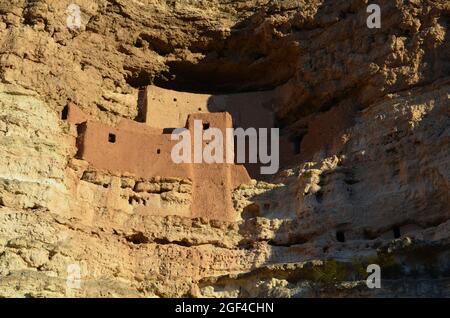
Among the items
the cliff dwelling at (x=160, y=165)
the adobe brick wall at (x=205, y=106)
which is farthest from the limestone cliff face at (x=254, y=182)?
the adobe brick wall at (x=205, y=106)

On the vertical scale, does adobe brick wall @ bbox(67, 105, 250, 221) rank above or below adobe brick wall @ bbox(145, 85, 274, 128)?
below

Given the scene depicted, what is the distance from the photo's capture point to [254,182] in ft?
73.0

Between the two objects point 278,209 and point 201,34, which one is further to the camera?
point 201,34

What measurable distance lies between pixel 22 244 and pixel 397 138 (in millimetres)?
9104

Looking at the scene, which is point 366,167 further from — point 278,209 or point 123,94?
point 123,94

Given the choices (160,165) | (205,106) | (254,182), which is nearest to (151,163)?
(160,165)

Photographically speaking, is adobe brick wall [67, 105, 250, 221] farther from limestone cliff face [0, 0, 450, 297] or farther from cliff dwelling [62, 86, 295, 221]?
limestone cliff face [0, 0, 450, 297]

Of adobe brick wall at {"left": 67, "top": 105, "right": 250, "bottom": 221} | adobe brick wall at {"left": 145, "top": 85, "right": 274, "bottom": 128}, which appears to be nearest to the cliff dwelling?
adobe brick wall at {"left": 67, "top": 105, "right": 250, "bottom": 221}

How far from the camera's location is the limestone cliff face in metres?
18.4

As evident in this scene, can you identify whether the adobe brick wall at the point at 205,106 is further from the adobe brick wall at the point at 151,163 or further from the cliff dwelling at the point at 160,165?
the adobe brick wall at the point at 151,163

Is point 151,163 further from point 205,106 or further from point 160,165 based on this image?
point 205,106

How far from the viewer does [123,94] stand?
2425cm

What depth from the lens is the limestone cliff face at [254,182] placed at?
60.2 feet
